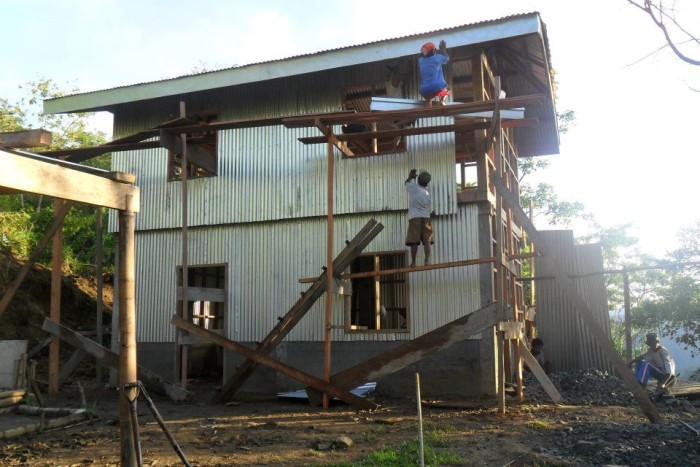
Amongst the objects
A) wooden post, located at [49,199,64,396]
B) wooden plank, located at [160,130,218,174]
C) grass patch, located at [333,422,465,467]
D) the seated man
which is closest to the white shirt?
grass patch, located at [333,422,465,467]

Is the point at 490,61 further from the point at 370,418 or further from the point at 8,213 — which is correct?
the point at 8,213

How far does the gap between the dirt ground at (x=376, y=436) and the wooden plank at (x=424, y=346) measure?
60 centimetres

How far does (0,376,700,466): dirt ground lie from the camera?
6.74 meters

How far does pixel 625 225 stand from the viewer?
33.4 meters

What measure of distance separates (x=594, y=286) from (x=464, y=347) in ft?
20.0

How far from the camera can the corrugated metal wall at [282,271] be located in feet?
37.4

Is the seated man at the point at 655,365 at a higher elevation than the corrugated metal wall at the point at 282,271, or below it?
below

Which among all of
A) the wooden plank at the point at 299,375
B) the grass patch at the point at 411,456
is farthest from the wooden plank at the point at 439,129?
the grass patch at the point at 411,456

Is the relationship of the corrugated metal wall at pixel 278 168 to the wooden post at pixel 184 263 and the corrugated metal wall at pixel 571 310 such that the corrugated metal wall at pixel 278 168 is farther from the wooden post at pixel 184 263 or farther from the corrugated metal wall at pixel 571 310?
the corrugated metal wall at pixel 571 310

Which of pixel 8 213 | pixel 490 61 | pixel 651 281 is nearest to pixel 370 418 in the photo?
pixel 490 61

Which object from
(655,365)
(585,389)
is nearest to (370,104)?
(585,389)

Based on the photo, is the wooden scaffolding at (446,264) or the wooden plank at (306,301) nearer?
the wooden scaffolding at (446,264)

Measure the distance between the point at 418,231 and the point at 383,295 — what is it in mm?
3805

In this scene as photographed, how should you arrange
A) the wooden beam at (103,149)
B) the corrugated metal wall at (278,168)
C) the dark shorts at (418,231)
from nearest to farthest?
the dark shorts at (418,231), the corrugated metal wall at (278,168), the wooden beam at (103,149)
